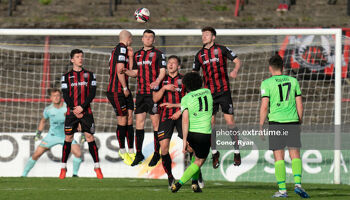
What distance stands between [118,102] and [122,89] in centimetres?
21

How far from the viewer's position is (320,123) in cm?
1584

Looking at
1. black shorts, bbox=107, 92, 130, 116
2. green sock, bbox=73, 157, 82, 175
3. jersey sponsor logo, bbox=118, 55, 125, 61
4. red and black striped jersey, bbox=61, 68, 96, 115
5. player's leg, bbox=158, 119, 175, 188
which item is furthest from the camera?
green sock, bbox=73, 157, 82, 175

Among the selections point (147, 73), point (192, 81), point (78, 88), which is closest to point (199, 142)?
point (192, 81)

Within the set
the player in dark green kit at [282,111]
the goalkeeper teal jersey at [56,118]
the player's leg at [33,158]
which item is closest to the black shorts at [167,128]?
the player in dark green kit at [282,111]

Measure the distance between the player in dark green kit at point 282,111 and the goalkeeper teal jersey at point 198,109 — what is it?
0.71 m

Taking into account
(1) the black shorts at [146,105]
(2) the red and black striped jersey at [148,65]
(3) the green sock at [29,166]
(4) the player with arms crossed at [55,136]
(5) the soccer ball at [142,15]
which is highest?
(5) the soccer ball at [142,15]

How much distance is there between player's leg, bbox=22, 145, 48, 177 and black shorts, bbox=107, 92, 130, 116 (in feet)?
10.7

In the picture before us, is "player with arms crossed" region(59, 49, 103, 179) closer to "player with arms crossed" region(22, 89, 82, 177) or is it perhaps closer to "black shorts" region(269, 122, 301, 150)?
"player with arms crossed" region(22, 89, 82, 177)

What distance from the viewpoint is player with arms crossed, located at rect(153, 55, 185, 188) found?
9.12 m

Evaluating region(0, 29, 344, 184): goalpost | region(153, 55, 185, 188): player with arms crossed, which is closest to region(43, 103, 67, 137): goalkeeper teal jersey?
region(0, 29, 344, 184): goalpost

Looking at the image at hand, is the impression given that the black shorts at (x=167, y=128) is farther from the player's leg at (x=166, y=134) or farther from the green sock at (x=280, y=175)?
the green sock at (x=280, y=175)

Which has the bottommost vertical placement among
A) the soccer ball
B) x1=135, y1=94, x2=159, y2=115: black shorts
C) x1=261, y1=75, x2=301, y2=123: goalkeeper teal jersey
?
x1=135, y1=94, x2=159, y2=115: black shorts

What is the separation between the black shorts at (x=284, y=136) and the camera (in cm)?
797

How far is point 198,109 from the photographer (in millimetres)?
8195
